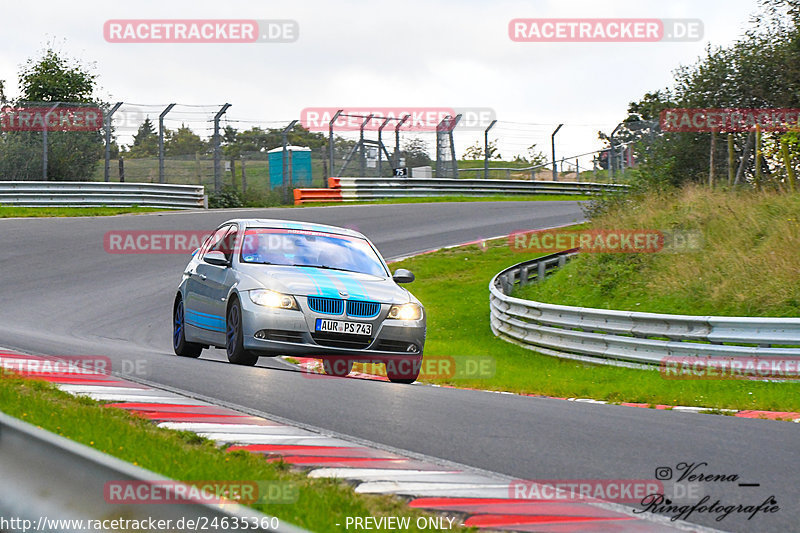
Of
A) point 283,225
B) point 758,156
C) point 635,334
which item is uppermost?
point 758,156

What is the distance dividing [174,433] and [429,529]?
244 centimetres

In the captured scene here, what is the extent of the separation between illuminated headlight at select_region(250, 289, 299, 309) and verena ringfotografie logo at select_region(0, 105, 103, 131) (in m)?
23.5

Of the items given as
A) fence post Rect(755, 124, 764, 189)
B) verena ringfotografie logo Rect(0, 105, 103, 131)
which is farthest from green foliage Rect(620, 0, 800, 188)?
verena ringfotografie logo Rect(0, 105, 103, 131)

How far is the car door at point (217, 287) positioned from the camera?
10.7 m

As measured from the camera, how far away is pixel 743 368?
11.6m

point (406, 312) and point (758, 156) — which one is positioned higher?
point (758, 156)

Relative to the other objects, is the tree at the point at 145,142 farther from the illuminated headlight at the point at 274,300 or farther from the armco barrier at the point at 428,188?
the illuminated headlight at the point at 274,300

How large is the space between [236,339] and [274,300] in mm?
682

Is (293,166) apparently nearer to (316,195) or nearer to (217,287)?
(316,195)

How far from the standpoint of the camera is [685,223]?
18125 millimetres

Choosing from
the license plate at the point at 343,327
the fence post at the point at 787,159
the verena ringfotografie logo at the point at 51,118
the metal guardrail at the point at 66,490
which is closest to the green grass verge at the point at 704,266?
the fence post at the point at 787,159

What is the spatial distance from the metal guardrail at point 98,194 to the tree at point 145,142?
1321 mm

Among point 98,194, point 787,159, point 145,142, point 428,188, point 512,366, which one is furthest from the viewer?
point 428,188

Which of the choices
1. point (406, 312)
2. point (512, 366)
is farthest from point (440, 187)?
point (406, 312)
